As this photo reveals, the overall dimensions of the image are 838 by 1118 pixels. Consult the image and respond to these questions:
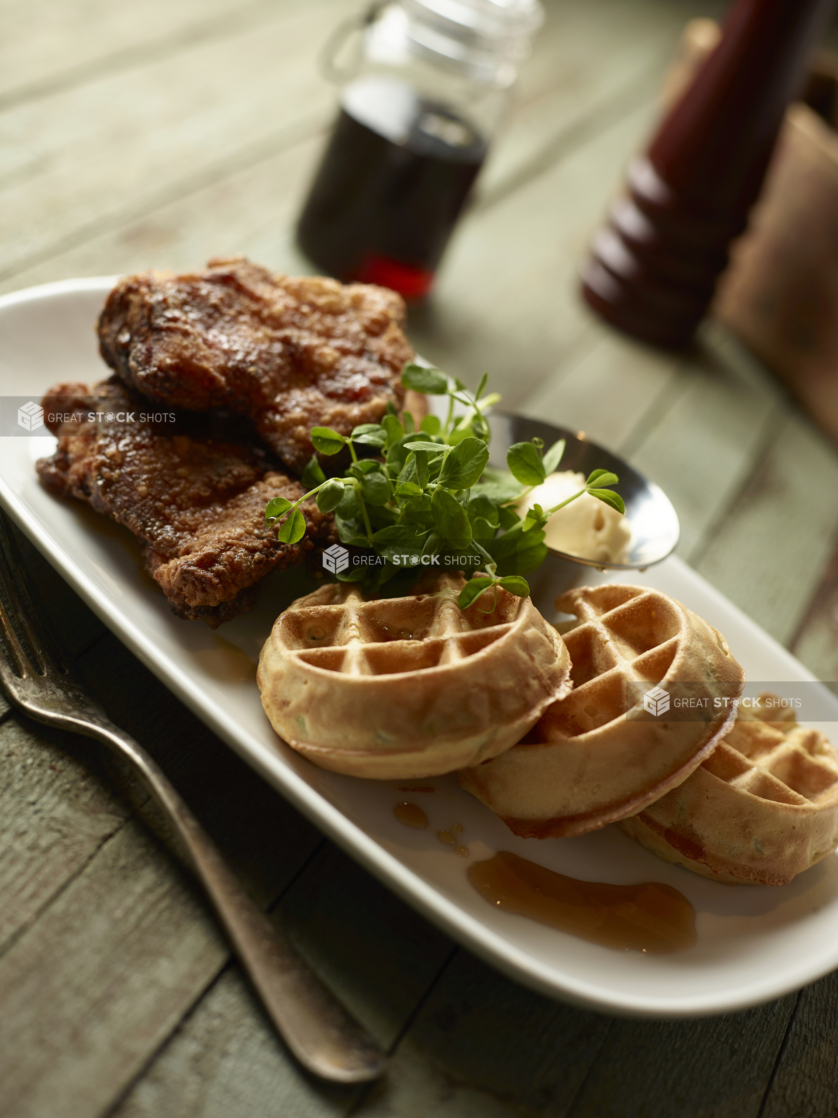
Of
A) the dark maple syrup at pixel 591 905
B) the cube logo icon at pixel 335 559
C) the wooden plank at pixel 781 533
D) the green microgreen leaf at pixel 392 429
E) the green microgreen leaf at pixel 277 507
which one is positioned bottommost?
the wooden plank at pixel 781 533

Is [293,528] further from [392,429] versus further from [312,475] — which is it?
[392,429]

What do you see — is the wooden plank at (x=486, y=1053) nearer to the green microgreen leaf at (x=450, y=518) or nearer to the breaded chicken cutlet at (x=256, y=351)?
the green microgreen leaf at (x=450, y=518)

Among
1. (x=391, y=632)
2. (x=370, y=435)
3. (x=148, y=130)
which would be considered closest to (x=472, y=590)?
(x=391, y=632)

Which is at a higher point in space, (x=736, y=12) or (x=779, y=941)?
(x=736, y=12)

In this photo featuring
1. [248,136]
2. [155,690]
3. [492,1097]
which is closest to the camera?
[492,1097]

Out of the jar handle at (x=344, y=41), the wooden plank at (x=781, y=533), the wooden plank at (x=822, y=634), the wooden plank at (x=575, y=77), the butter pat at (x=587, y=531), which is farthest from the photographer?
the wooden plank at (x=575, y=77)

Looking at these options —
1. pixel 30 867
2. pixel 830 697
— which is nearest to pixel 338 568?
pixel 30 867

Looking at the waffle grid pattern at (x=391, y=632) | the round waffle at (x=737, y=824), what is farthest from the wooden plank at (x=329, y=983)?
the round waffle at (x=737, y=824)

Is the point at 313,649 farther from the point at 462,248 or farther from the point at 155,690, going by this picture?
the point at 462,248
